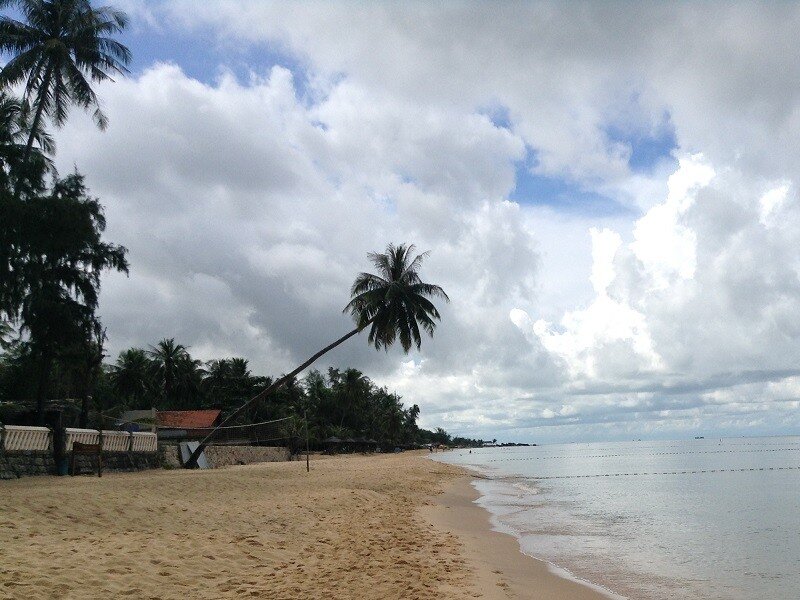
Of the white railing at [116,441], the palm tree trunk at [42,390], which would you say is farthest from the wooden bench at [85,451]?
the white railing at [116,441]

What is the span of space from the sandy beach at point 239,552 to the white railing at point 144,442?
9.70 metres

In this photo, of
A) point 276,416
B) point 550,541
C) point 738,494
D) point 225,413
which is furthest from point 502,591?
point 276,416

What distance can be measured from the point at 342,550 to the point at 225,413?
44.0 meters

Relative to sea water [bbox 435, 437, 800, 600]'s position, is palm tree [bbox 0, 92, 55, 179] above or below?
above

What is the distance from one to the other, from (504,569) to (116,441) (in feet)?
56.8

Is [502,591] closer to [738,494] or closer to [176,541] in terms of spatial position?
[176,541]

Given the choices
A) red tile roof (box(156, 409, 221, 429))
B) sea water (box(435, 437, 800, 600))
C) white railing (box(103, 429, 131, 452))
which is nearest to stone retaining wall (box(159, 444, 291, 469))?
white railing (box(103, 429, 131, 452))

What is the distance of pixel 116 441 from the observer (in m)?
22.9

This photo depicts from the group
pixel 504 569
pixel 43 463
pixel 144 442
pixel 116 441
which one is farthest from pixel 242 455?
pixel 504 569

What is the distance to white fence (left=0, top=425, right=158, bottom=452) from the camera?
1746cm

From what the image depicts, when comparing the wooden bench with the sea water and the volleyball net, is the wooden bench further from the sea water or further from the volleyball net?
the sea water

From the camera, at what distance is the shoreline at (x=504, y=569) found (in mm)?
8867

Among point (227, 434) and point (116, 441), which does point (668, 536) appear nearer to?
point (116, 441)

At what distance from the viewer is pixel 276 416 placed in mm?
59438
